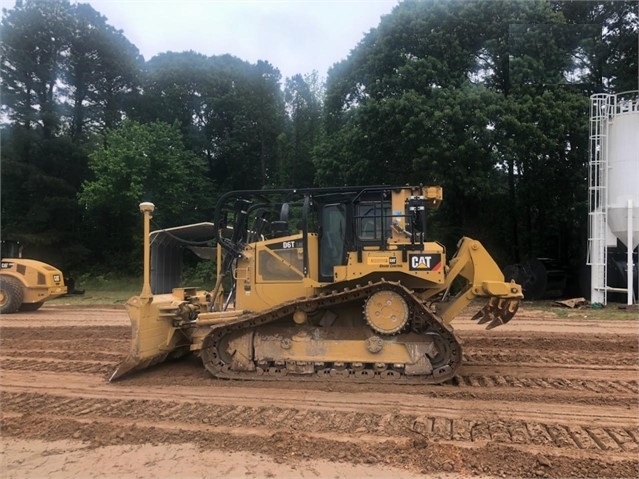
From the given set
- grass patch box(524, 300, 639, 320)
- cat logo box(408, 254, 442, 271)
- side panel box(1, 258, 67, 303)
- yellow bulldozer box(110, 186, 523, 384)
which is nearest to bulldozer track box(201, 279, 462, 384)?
yellow bulldozer box(110, 186, 523, 384)

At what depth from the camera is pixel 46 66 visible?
3300 centimetres

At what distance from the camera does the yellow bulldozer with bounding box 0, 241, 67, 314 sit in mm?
15773

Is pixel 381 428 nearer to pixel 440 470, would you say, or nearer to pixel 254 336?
pixel 440 470

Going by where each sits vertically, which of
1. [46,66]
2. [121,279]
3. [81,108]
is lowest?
[121,279]

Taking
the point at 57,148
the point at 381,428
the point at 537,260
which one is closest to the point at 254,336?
the point at 381,428

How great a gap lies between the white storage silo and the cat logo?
1222 centimetres

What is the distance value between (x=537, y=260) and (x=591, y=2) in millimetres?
13743

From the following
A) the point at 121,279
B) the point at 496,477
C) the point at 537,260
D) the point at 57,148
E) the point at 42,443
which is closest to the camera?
the point at 496,477

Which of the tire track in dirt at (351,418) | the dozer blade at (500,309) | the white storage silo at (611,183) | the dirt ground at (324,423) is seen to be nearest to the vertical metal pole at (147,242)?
the dirt ground at (324,423)

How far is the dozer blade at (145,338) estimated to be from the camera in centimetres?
704

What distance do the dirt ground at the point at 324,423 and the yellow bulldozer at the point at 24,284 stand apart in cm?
837

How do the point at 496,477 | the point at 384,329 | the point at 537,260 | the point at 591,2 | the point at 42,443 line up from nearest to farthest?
the point at 496,477 → the point at 42,443 → the point at 384,329 → the point at 537,260 → the point at 591,2

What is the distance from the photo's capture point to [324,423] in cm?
532

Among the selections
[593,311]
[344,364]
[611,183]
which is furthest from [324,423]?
[611,183]
